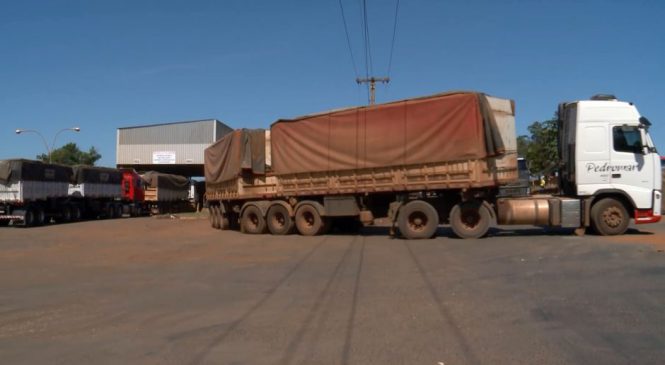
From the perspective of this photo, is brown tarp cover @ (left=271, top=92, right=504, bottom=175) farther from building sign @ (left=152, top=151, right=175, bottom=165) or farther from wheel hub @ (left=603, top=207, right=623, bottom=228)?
building sign @ (left=152, top=151, right=175, bottom=165)

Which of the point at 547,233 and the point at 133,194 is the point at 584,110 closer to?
the point at 547,233

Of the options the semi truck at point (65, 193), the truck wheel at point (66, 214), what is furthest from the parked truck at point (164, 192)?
the truck wheel at point (66, 214)

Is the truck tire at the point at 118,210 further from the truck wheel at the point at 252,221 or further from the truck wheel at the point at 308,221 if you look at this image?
the truck wheel at the point at 308,221

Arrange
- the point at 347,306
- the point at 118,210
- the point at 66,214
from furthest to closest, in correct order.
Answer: the point at 118,210 → the point at 66,214 → the point at 347,306

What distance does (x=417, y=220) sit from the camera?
15.3 metres

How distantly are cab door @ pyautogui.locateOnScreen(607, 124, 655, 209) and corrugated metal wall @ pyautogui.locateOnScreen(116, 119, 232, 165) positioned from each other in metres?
41.0

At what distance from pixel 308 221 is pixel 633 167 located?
366 inches

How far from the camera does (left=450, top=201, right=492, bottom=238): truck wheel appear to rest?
47.8 ft

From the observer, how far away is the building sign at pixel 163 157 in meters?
50.9

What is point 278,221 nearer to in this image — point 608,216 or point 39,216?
point 608,216

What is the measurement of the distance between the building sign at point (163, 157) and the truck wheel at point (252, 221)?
3425cm

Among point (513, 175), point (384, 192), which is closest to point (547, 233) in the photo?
point (513, 175)

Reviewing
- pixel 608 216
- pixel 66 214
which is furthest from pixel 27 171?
pixel 608 216

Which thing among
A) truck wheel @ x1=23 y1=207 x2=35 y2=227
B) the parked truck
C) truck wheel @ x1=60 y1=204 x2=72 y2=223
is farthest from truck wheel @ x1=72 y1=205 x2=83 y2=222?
the parked truck
